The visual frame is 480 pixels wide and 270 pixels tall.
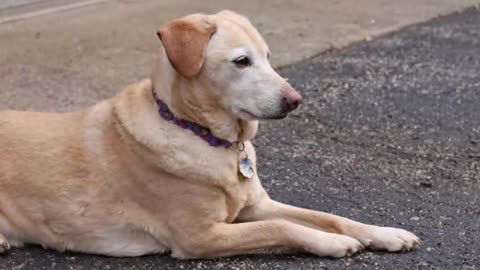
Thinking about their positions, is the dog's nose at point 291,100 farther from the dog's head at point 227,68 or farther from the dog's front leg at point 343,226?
the dog's front leg at point 343,226

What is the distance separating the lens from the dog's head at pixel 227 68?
338 centimetres

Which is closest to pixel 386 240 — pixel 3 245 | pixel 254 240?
pixel 254 240

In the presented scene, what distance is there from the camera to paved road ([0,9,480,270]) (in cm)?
360

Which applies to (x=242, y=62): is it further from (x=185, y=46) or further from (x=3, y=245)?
(x=3, y=245)

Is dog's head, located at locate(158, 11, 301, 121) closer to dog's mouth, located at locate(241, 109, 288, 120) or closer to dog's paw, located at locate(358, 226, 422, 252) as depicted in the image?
dog's mouth, located at locate(241, 109, 288, 120)

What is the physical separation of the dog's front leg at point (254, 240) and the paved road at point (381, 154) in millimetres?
52

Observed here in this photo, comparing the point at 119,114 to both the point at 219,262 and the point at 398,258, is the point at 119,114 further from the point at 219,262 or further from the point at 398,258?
the point at 398,258

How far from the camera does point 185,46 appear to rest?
3.38 m

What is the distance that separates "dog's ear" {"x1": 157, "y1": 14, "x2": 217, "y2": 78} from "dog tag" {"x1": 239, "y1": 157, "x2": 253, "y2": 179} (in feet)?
1.51

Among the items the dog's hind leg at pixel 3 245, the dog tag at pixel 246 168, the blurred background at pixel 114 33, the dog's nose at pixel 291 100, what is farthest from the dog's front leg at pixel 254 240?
the blurred background at pixel 114 33

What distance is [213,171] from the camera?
350 cm

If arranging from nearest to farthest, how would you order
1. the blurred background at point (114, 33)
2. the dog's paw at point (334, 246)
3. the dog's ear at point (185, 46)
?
the dog's ear at point (185, 46)
the dog's paw at point (334, 246)
the blurred background at point (114, 33)

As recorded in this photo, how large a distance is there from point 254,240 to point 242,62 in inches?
28.0

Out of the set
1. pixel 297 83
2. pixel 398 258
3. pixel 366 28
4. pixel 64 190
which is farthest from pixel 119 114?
pixel 366 28
